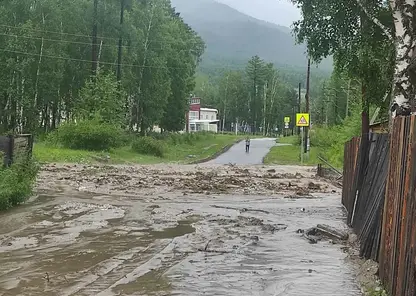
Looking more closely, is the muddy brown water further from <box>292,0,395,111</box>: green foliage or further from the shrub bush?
the shrub bush

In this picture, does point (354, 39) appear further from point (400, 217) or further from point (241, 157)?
point (241, 157)

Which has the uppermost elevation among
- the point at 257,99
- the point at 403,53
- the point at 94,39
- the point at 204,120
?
the point at 94,39

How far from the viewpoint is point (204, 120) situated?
139 m

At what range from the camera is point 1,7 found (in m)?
48.9

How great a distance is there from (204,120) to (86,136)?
100 meters

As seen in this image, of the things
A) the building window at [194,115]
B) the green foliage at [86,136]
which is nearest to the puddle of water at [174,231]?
the green foliage at [86,136]

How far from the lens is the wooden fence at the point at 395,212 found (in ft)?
18.6

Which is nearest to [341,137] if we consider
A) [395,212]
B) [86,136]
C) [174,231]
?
[86,136]

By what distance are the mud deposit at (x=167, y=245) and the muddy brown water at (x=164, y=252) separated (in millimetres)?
15

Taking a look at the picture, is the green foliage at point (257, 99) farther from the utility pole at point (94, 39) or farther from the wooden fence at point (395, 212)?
the wooden fence at point (395, 212)

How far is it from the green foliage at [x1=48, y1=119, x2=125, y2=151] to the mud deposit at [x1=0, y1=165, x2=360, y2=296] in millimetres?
19604

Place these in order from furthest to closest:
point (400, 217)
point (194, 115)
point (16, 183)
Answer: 1. point (194, 115)
2. point (16, 183)
3. point (400, 217)

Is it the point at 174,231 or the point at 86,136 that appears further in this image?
the point at 86,136

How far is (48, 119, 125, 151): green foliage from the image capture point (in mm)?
39562
